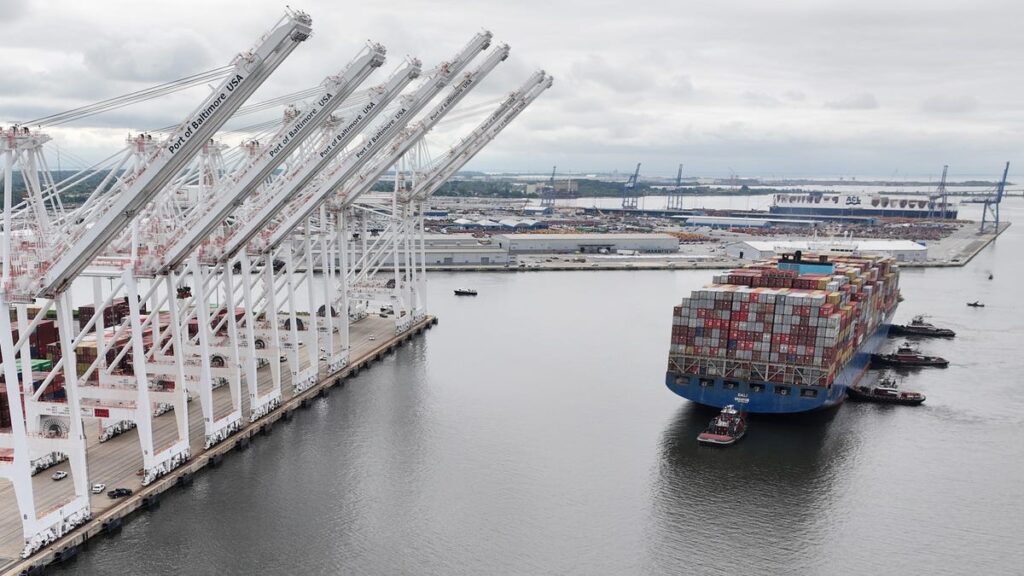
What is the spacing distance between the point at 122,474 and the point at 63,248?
25.8 feet

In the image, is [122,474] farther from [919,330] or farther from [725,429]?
[919,330]

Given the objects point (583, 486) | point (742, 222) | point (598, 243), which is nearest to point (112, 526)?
point (583, 486)

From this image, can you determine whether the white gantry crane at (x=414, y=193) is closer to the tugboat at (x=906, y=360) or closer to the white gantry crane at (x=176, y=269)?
the white gantry crane at (x=176, y=269)

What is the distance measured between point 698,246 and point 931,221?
78097mm

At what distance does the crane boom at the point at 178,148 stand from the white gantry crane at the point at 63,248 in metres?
0.03

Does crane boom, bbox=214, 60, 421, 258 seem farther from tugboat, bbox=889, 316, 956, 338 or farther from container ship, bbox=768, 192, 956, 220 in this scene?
container ship, bbox=768, 192, 956, 220

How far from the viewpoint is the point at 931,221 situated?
166 m

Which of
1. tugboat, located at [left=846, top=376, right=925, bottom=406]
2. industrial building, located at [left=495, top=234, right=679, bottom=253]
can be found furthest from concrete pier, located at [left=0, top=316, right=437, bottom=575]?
industrial building, located at [left=495, top=234, right=679, bottom=253]

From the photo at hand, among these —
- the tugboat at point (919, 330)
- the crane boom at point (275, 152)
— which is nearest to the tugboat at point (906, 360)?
the tugboat at point (919, 330)

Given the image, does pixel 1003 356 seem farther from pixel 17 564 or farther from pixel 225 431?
pixel 17 564

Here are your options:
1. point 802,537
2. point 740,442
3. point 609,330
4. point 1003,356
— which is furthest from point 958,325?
point 802,537

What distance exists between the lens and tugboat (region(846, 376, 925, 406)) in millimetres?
37750

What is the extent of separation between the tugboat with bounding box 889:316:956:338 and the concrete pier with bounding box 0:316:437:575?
127ft

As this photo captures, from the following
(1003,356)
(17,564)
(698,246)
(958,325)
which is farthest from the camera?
(698,246)
